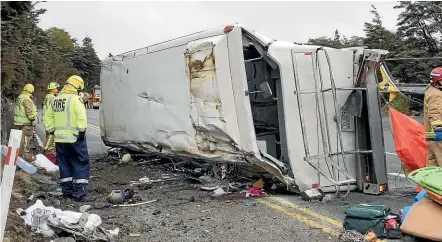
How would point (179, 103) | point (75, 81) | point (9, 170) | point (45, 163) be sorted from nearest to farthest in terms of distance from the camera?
point (9, 170) < point (75, 81) < point (179, 103) < point (45, 163)

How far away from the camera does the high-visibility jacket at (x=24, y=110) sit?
9.66m

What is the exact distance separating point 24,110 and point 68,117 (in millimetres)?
3938

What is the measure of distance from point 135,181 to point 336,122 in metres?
3.19

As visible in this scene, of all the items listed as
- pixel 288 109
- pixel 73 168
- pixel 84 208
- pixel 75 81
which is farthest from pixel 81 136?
pixel 288 109

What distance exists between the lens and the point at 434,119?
543 centimetres

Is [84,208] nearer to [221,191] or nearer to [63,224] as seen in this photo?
[63,224]

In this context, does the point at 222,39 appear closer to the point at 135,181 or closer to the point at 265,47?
the point at 265,47

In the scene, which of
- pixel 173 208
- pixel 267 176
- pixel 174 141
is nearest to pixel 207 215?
pixel 173 208

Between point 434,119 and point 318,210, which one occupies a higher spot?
point 434,119

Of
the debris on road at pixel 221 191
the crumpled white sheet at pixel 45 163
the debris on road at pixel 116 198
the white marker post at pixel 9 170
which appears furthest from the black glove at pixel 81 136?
the white marker post at pixel 9 170

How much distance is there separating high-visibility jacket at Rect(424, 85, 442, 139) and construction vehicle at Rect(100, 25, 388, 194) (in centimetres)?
59

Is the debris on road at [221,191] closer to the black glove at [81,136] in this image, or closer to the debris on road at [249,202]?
the debris on road at [249,202]

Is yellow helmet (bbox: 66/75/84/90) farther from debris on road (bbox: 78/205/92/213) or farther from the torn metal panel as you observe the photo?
debris on road (bbox: 78/205/92/213)

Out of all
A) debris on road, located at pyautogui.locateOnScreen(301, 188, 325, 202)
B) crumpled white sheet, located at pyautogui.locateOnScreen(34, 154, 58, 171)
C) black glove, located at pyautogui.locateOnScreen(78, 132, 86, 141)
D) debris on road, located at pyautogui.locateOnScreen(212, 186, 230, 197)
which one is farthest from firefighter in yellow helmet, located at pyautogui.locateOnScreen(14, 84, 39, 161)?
debris on road, located at pyautogui.locateOnScreen(301, 188, 325, 202)
